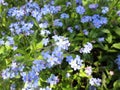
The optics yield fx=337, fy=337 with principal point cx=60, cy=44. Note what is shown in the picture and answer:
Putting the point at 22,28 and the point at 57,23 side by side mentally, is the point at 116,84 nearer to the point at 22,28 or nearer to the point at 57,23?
the point at 57,23

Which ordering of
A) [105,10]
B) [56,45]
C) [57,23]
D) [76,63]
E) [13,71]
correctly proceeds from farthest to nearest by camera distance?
[57,23], [105,10], [13,71], [56,45], [76,63]

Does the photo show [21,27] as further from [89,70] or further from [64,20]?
[89,70]

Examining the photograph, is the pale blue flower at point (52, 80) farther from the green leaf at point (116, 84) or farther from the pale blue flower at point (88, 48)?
the green leaf at point (116, 84)

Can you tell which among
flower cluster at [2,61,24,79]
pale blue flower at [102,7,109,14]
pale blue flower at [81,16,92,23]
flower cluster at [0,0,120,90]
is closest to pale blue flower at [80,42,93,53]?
flower cluster at [0,0,120,90]

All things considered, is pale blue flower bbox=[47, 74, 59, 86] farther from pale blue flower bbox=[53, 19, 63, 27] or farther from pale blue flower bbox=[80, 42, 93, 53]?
pale blue flower bbox=[53, 19, 63, 27]

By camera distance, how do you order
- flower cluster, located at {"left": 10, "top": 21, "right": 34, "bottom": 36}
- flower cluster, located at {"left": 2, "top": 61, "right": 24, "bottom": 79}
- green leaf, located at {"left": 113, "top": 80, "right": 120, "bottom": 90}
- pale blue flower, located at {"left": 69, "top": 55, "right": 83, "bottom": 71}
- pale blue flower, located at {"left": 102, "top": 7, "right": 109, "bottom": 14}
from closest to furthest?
pale blue flower, located at {"left": 69, "top": 55, "right": 83, "bottom": 71} → green leaf, located at {"left": 113, "top": 80, "right": 120, "bottom": 90} → flower cluster, located at {"left": 2, "top": 61, "right": 24, "bottom": 79} → pale blue flower, located at {"left": 102, "top": 7, "right": 109, "bottom": 14} → flower cluster, located at {"left": 10, "top": 21, "right": 34, "bottom": 36}

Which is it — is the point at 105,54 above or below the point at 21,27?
below

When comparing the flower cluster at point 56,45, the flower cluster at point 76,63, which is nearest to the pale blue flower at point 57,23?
the flower cluster at point 56,45

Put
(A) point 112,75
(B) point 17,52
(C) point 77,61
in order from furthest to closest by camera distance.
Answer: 1. (B) point 17,52
2. (A) point 112,75
3. (C) point 77,61

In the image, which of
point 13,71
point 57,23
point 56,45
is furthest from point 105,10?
point 13,71

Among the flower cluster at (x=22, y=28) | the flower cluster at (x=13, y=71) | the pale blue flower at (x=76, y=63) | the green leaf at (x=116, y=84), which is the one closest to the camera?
the pale blue flower at (x=76, y=63)

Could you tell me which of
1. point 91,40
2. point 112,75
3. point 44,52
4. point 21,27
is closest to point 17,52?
point 21,27
